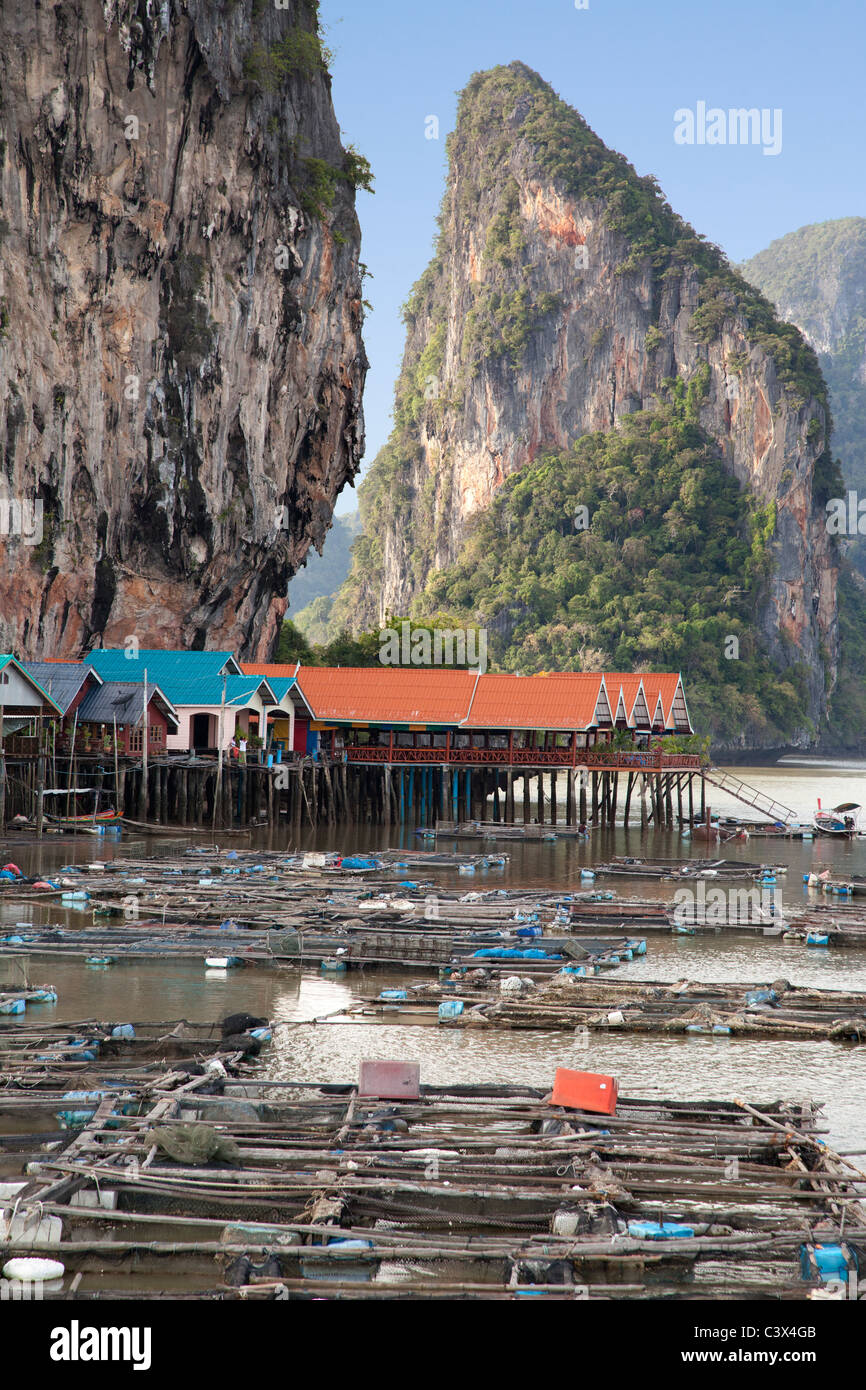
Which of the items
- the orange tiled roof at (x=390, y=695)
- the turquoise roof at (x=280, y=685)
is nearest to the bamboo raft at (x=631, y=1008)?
the turquoise roof at (x=280, y=685)

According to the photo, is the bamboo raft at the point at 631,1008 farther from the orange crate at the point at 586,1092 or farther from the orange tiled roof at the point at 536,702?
the orange tiled roof at the point at 536,702

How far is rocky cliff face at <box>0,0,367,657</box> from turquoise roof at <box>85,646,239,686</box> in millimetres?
Answer: 2564

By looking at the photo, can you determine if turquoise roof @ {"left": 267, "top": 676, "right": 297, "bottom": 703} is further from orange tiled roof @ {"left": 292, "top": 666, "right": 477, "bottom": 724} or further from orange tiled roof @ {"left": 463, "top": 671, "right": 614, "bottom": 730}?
orange tiled roof @ {"left": 463, "top": 671, "right": 614, "bottom": 730}

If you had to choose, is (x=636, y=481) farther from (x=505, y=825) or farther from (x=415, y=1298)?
(x=415, y=1298)

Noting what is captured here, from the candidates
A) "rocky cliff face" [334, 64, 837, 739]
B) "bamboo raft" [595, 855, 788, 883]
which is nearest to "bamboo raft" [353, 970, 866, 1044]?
"bamboo raft" [595, 855, 788, 883]

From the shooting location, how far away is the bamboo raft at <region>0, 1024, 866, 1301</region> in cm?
995

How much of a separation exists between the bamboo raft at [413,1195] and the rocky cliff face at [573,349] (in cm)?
11461

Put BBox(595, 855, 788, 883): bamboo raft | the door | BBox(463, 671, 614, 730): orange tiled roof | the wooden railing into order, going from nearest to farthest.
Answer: BBox(595, 855, 788, 883): bamboo raft → the door → the wooden railing → BBox(463, 671, 614, 730): orange tiled roof

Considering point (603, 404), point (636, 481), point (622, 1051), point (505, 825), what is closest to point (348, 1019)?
point (622, 1051)

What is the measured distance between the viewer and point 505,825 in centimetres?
4512

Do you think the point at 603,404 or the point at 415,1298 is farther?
the point at 603,404

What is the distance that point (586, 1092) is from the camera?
13000 mm

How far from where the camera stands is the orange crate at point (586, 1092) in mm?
12945
